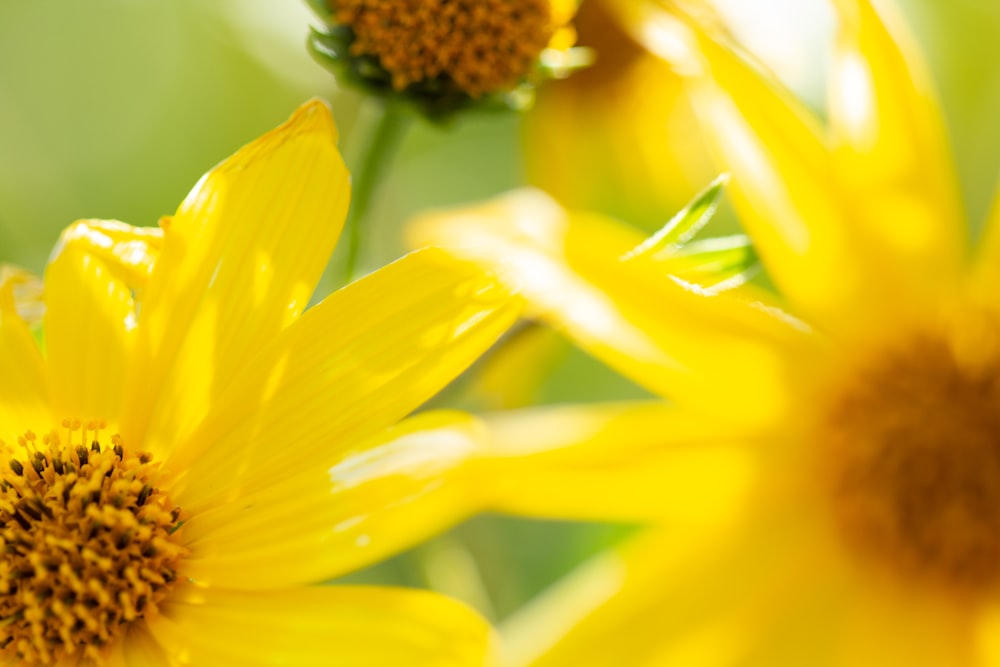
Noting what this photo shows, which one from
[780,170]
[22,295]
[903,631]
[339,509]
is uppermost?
[22,295]

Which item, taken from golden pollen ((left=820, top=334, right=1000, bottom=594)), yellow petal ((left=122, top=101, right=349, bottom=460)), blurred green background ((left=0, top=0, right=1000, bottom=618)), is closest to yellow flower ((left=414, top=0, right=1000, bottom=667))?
golden pollen ((left=820, top=334, right=1000, bottom=594))

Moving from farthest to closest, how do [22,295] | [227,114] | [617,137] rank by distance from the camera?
[227,114] → [617,137] → [22,295]

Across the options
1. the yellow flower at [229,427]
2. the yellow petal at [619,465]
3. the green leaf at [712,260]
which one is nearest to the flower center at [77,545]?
the yellow flower at [229,427]

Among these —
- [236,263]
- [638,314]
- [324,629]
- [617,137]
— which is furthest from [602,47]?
[324,629]

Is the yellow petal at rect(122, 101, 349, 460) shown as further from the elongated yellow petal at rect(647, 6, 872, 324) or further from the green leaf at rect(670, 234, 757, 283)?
the elongated yellow petal at rect(647, 6, 872, 324)

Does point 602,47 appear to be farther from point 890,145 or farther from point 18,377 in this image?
point 18,377

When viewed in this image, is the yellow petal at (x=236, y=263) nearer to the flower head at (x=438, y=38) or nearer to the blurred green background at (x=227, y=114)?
the flower head at (x=438, y=38)

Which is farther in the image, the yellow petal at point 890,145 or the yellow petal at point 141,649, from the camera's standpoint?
the yellow petal at point 890,145
